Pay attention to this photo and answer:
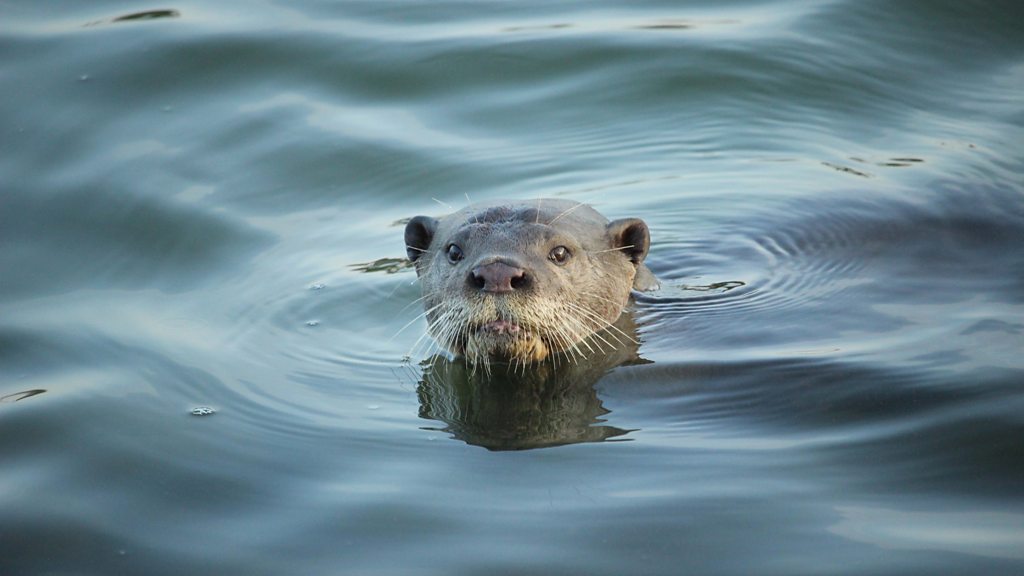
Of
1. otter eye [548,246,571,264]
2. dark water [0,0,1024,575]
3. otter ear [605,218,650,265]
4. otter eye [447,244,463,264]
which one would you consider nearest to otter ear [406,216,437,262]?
otter eye [447,244,463,264]

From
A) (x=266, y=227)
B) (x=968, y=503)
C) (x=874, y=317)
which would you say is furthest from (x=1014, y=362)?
(x=266, y=227)

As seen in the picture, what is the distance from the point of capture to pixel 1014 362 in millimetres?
5953

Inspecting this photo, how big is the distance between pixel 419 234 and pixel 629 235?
1.12m

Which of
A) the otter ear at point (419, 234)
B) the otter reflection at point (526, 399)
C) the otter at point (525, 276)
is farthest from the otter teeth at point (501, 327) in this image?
the otter ear at point (419, 234)

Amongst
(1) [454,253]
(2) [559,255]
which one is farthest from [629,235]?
(1) [454,253]

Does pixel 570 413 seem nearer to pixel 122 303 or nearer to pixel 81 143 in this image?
pixel 122 303

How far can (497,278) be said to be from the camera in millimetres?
5895

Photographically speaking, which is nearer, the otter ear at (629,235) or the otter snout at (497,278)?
the otter snout at (497,278)

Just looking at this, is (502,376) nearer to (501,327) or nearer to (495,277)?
(501,327)

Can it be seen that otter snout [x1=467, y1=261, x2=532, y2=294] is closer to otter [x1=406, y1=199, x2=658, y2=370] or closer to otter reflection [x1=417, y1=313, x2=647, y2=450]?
otter [x1=406, y1=199, x2=658, y2=370]

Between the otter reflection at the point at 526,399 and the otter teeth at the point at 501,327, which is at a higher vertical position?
the otter teeth at the point at 501,327

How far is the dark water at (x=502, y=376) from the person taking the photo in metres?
4.99

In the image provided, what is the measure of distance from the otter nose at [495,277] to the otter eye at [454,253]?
0.43m

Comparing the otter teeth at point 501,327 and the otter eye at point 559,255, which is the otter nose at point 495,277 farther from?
the otter eye at point 559,255
